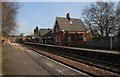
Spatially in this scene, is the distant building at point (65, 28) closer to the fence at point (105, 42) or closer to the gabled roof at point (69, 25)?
the gabled roof at point (69, 25)

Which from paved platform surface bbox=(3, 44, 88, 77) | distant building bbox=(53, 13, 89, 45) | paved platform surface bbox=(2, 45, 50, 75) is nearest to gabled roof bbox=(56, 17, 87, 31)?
distant building bbox=(53, 13, 89, 45)

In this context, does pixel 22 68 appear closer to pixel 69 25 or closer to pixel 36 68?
pixel 36 68

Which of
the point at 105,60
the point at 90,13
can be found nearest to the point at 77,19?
the point at 90,13

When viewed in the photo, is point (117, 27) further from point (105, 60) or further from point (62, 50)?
point (105, 60)

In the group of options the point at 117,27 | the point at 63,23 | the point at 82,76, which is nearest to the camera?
the point at 82,76

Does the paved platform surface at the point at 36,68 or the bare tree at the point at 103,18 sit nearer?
the paved platform surface at the point at 36,68

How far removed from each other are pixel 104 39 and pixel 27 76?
33.8 meters

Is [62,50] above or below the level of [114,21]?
below

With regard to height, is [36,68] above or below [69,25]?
below

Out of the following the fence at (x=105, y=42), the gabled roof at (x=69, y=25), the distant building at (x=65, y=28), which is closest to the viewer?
the fence at (x=105, y=42)

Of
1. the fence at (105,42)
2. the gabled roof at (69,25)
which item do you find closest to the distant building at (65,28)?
the gabled roof at (69,25)

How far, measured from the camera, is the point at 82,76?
13.1 meters

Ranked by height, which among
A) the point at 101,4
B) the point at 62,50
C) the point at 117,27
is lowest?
the point at 62,50

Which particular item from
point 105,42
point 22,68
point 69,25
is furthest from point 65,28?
point 22,68
